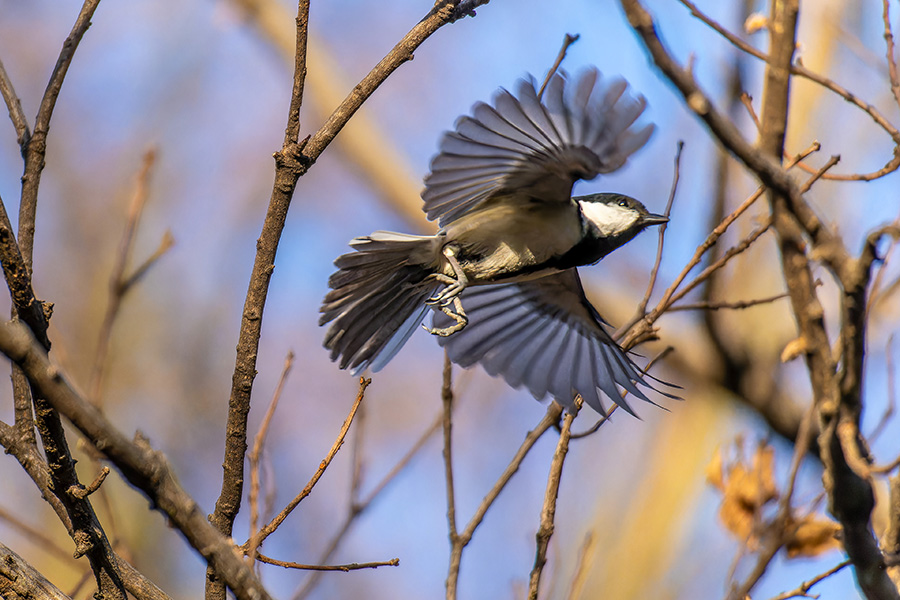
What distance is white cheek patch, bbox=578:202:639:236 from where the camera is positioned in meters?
2.90

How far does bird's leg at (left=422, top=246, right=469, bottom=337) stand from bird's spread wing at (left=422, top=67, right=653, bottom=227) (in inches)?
6.0

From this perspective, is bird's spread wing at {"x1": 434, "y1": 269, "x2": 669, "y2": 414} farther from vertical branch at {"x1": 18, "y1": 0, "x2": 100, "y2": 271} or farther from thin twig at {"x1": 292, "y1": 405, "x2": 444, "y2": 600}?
vertical branch at {"x1": 18, "y1": 0, "x2": 100, "y2": 271}

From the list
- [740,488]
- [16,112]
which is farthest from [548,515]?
[16,112]

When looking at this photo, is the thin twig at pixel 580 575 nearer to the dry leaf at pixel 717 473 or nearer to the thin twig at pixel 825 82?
the dry leaf at pixel 717 473

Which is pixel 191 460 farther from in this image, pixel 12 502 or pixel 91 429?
pixel 91 429

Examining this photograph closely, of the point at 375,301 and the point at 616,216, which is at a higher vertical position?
the point at 616,216

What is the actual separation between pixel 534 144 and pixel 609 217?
0.49 metres

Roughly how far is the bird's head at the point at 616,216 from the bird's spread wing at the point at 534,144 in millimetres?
165

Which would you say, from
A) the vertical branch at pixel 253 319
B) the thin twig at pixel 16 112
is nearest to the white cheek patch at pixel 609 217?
the vertical branch at pixel 253 319

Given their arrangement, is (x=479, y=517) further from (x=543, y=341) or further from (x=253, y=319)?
(x=543, y=341)

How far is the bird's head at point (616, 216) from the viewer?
2.90m

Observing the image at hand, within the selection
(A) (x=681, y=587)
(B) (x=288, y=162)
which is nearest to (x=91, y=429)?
(B) (x=288, y=162)

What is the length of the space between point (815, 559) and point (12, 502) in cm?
534

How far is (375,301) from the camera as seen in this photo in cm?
298
